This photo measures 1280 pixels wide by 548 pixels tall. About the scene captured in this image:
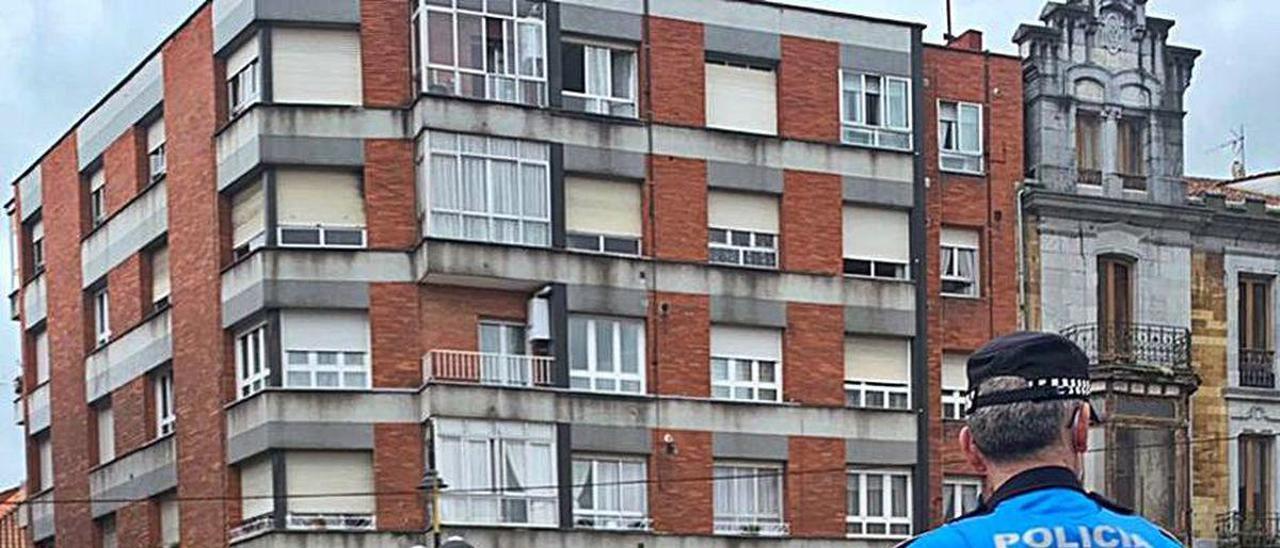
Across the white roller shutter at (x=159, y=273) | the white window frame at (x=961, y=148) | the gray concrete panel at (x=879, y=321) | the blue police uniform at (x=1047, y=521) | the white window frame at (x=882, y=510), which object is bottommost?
the white window frame at (x=882, y=510)

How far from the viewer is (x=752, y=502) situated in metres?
37.0

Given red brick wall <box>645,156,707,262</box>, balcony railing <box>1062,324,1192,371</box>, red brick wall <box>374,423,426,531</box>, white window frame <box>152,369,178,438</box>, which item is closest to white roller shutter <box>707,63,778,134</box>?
red brick wall <box>645,156,707,262</box>

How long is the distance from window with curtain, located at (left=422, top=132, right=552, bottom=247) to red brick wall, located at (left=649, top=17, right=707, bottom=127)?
2.89 m

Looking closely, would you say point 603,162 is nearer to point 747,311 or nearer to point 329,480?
point 747,311

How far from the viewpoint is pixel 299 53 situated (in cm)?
3509

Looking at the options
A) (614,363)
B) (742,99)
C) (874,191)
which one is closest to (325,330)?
(614,363)

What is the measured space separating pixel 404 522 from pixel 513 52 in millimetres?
7914

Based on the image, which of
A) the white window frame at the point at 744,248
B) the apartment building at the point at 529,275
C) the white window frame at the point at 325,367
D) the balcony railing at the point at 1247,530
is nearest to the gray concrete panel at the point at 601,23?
A: the apartment building at the point at 529,275

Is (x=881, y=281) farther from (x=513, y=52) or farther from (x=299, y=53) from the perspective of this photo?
(x=299, y=53)

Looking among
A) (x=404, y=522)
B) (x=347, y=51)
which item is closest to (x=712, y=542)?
(x=404, y=522)

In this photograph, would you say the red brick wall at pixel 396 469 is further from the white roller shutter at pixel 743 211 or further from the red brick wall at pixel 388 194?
the white roller shutter at pixel 743 211

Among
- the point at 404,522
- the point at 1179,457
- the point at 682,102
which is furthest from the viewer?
the point at 1179,457

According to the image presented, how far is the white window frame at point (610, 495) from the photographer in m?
35.2

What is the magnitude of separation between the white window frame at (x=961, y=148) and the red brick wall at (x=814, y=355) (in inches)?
149
